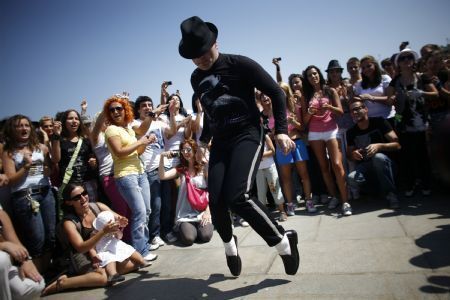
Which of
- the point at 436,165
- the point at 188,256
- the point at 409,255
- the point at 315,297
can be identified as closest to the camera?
the point at 436,165

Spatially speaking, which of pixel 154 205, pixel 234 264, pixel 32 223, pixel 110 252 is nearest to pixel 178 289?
pixel 234 264

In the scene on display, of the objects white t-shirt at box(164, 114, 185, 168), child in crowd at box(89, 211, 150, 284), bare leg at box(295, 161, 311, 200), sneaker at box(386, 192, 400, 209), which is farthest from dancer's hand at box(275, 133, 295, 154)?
white t-shirt at box(164, 114, 185, 168)

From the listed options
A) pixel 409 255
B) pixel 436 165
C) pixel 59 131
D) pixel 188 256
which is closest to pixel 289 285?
pixel 409 255

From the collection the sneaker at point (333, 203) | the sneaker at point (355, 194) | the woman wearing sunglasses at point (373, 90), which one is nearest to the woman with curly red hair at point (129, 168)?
the sneaker at point (333, 203)

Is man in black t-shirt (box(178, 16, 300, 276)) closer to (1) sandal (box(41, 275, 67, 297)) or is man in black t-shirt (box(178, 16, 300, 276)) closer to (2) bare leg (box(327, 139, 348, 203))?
(1) sandal (box(41, 275, 67, 297))

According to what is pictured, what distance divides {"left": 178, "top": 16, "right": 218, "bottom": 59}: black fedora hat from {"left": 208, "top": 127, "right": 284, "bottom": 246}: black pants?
848 millimetres

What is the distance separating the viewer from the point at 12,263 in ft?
9.83

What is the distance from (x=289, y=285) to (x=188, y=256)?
1702 millimetres

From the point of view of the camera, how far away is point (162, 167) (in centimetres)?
469

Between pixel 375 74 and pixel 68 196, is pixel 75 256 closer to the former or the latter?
pixel 68 196

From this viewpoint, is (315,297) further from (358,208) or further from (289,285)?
(358,208)

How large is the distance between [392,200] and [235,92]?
10.6 feet

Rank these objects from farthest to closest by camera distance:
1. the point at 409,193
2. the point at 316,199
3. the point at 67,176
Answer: the point at 316,199, the point at 409,193, the point at 67,176

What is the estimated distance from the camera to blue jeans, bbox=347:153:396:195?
4.55 metres
